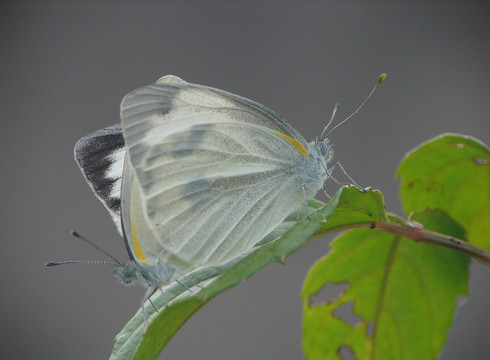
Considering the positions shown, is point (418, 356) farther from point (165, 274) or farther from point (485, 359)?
point (485, 359)

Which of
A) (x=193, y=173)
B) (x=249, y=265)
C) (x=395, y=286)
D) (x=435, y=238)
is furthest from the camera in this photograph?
(x=193, y=173)

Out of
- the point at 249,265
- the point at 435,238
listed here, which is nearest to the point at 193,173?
the point at 249,265

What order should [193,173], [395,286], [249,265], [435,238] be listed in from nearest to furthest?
[249,265] → [435,238] → [395,286] → [193,173]

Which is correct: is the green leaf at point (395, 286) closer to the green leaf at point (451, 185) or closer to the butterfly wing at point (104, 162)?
the green leaf at point (451, 185)

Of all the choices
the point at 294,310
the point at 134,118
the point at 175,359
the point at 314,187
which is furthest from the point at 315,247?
the point at 134,118

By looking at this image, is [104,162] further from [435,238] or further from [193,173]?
[435,238]

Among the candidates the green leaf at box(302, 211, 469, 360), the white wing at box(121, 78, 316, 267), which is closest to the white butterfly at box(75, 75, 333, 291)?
the white wing at box(121, 78, 316, 267)

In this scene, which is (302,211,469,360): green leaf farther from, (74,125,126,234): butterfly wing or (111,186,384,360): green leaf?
(74,125,126,234): butterfly wing
